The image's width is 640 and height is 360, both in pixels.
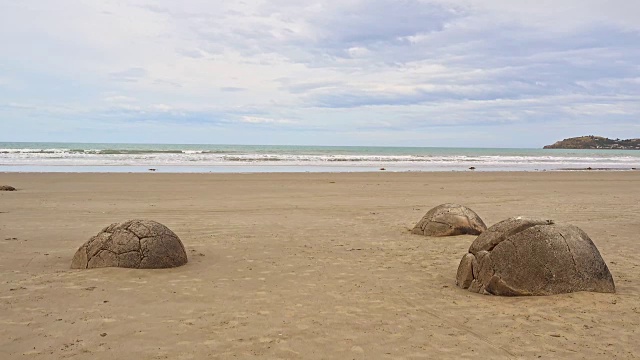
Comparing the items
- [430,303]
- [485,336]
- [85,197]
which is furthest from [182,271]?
Answer: [85,197]

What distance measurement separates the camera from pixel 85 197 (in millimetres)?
17922

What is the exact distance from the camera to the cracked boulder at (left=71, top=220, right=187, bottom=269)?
25.7 feet

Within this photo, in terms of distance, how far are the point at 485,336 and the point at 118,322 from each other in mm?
3796

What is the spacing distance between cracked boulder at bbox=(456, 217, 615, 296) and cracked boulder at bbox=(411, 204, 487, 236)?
420cm

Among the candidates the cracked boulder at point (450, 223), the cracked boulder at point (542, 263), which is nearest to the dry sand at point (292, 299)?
the cracked boulder at point (542, 263)

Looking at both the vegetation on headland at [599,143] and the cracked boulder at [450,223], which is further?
the vegetation on headland at [599,143]

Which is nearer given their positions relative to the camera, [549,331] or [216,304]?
[549,331]

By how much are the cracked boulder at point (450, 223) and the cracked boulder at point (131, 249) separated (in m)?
5.41

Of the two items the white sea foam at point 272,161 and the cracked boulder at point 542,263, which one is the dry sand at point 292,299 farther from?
the white sea foam at point 272,161

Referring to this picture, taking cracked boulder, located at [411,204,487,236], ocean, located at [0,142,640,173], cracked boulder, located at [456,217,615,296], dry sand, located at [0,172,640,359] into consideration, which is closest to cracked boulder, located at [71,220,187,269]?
dry sand, located at [0,172,640,359]

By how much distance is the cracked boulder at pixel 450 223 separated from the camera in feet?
36.1

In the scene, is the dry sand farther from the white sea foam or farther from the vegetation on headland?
the vegetation on headland

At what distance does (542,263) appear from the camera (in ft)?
21.2

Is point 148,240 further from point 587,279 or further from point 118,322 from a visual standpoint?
point 587,279
